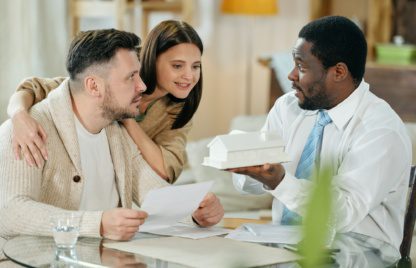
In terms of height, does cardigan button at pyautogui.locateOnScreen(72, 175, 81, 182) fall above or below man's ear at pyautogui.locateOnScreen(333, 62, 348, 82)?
below

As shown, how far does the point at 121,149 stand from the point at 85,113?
148 mm

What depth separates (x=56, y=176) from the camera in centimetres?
201

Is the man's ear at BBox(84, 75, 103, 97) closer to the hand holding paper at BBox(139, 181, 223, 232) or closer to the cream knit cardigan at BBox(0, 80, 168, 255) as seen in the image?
the cream knit cardigan at BBox(0, 80, 168, 255)

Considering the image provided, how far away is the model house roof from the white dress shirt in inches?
6.8

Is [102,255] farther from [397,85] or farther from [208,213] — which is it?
[397,85]

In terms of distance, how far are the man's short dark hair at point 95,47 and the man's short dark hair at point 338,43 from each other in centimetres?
51

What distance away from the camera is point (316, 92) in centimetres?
212

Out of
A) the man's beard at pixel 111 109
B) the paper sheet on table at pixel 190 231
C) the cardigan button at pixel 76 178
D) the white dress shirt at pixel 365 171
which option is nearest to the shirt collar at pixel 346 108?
the white dress shirt at pixel 365 171

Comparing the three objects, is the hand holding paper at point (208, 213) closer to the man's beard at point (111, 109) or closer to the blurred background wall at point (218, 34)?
the man's beard at point (111, 109)

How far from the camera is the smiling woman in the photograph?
90.4 inches

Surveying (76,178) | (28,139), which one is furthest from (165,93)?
(28,139)

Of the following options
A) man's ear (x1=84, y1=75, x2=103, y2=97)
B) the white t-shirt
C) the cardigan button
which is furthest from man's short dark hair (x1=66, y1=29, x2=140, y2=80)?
the cardigan button

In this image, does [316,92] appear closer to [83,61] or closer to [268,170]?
[268,170]

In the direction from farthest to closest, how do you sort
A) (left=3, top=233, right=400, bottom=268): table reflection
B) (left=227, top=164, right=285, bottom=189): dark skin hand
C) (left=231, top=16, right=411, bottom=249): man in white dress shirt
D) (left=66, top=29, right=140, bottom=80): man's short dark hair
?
(left=66, top=29, right=140, bottom=80): man's short dark hair → (left=231, top=16, right=411, bottom=249): man in white dress shirt → (left=227, top=164, right=285, bottom=189): dark skin hand → (left=3, top=233, right=400, bottom=268): table reflection
